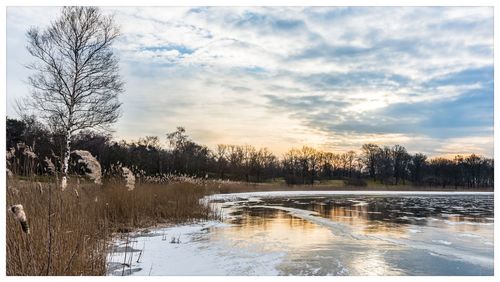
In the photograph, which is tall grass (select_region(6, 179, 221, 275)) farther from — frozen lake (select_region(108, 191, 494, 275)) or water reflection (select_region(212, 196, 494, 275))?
water reflection (select_region(212, 196, 494, 275))

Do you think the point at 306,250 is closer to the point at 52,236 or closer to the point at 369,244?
the point at 369,244

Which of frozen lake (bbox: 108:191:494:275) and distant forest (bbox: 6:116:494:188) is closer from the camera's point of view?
frozen lake (bbox: 108:191:494:275)

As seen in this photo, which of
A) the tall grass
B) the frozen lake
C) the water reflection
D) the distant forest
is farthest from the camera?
the distant forest

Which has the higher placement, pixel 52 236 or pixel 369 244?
pixel 52 236

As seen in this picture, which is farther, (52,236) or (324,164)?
(324,164)

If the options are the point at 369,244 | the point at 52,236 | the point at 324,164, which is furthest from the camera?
the point at 324,164

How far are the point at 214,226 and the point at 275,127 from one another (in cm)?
482

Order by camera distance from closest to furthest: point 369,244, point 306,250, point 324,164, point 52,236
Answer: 1. point 52,236
2. point 306,250
3. point 369,244
4. point 324,164

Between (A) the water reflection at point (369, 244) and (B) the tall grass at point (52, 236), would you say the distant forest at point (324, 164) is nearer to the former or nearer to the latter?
(A) the water reflection at point (369, 244)

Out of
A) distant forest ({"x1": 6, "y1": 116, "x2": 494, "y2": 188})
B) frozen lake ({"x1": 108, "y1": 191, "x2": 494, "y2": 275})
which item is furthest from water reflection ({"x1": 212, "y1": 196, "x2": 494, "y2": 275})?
distant forest ({"x1": 6, "y1": 116, "x2": 494, "y2": 188})

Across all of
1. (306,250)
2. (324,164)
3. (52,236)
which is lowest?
(306,250)

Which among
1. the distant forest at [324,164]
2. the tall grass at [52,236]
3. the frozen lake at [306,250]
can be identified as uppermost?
the distant forest at [324,164]

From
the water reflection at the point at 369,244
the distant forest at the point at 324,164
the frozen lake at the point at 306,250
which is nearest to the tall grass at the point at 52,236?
the frozen lake at the point at 306,250

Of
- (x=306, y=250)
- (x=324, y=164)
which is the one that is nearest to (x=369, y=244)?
(x=306, y=250)
